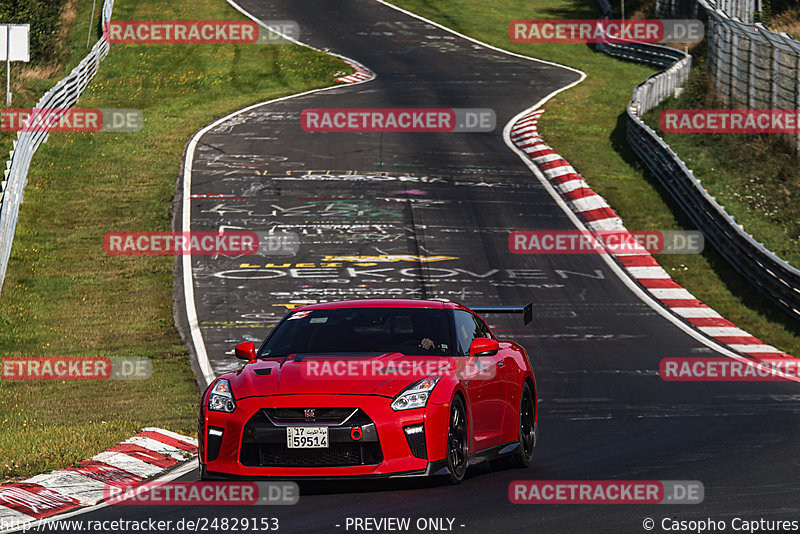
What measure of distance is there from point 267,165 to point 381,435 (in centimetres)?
2259

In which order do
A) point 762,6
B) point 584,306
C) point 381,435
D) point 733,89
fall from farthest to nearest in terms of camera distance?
point 762,6 → point 733,89 → point 584,306 → point 381,435

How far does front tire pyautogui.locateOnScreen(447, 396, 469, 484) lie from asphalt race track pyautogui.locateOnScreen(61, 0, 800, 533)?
18 centimetres

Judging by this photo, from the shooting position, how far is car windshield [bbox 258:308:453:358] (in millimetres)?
9766

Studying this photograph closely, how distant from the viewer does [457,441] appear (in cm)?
912

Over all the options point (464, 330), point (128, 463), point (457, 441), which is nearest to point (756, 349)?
point (464, 330)

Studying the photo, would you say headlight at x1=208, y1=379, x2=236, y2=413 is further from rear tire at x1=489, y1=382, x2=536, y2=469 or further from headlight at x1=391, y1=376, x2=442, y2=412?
rear tire at x1=489, y1=382, x2=536, y2=469

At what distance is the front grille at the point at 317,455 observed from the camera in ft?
27.8

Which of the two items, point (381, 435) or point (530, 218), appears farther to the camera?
point (530, 218)

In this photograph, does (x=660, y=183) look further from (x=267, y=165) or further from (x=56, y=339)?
(x=56, y=339)

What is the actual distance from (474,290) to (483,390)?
37.3 ft

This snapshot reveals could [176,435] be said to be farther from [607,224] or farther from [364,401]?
[607,224]

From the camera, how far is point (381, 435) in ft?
28.0

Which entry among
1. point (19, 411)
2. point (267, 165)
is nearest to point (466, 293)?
point (19, 411)

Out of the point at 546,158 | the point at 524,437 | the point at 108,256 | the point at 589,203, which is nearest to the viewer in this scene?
the point at 524,437
